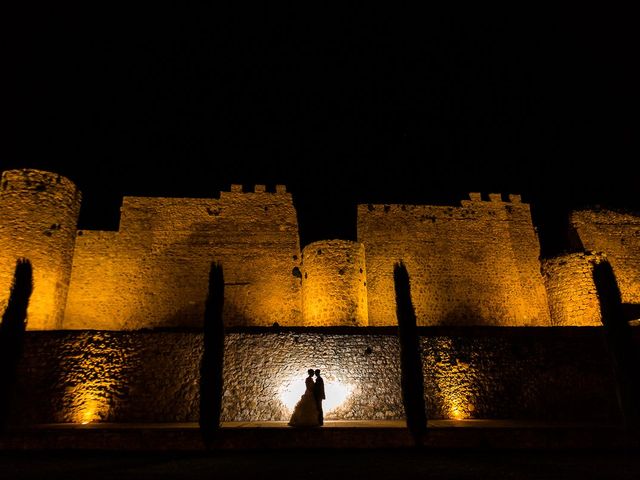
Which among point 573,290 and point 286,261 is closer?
point 573,290

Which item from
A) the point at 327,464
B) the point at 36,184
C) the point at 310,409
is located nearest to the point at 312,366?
the point at 310,409

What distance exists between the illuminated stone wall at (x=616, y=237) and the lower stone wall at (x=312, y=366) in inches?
347

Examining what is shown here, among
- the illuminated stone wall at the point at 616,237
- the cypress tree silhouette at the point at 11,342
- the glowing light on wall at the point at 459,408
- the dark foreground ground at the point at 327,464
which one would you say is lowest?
the dark foreground ground at the point at 327,464

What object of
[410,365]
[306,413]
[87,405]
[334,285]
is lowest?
[306,413]

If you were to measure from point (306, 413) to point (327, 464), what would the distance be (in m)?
3.06

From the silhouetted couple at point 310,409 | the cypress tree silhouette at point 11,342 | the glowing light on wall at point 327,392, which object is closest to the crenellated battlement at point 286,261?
the cypress tree silhouette at point 11,342

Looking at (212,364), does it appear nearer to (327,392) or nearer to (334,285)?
(327,392)

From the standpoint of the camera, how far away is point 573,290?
18.7 metres

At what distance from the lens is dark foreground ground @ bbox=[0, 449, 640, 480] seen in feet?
22.0

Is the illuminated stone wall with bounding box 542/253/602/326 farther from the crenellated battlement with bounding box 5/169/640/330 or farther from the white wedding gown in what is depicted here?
the white wedding gown

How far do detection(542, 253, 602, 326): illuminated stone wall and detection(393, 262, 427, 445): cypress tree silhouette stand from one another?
31.0ft

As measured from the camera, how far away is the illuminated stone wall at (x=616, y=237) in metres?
21.1

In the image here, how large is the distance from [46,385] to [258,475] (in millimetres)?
8424

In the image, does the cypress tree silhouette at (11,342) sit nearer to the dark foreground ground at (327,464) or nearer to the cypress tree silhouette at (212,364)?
the dark foreground ground at (327,464)
